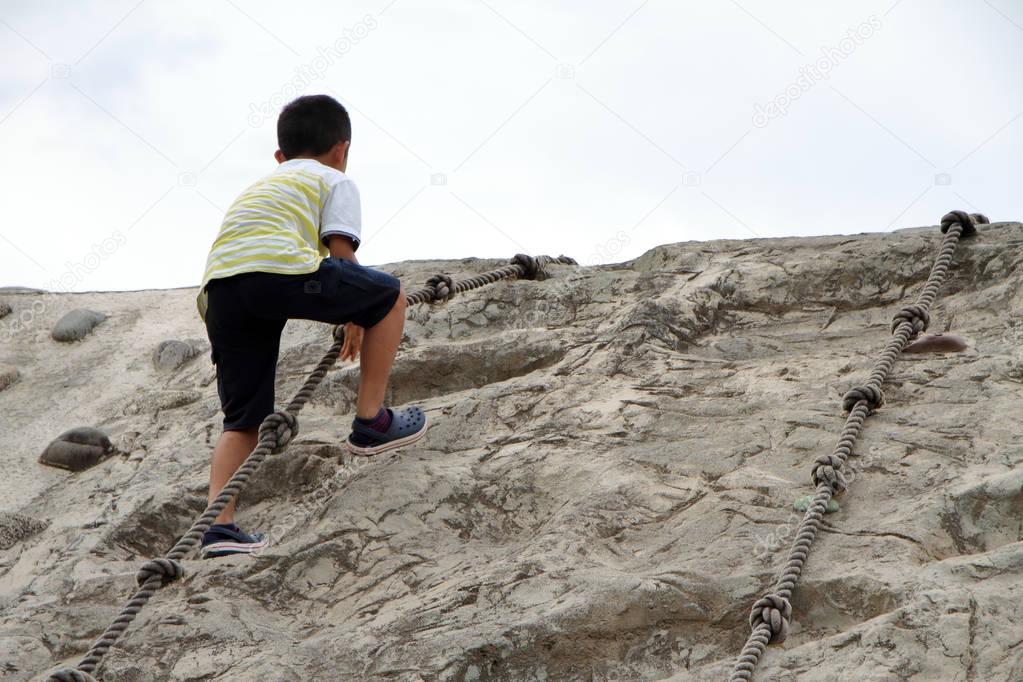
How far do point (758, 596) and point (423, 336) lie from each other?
2.27 metres

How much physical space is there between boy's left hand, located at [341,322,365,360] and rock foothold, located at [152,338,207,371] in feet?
3.98

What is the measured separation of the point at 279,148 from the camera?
177 inches

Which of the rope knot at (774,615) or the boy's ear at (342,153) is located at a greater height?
the boy's ear at (342,153)

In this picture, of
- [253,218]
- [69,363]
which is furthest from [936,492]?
[69,363]

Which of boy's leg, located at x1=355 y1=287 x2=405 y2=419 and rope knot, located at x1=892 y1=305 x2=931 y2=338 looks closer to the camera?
boy's leg, located at x1=355 y1=287 x2=405 y2=419

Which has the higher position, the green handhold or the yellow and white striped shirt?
the yellow and white striped shirt

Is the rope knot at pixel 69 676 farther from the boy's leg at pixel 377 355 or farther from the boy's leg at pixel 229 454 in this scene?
the boy's leg at pixel 377 355

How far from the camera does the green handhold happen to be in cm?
358

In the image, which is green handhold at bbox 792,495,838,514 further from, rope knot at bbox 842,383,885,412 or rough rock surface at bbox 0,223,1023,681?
rope knot at bbox 842,383,885,412

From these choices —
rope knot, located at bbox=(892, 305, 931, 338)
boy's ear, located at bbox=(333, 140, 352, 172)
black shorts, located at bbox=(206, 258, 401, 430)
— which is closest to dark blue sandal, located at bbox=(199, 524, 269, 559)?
black shorts, located at bbox=(206, 258, 401, 430)

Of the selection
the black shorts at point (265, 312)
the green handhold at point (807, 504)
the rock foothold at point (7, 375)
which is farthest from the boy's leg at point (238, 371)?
the green handhold at point (807, 504)

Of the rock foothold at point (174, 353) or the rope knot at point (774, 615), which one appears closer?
the rope knot at point (774, 615)

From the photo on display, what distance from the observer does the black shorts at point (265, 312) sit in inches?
158

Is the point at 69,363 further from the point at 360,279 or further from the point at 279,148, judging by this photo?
the point at 360,279
